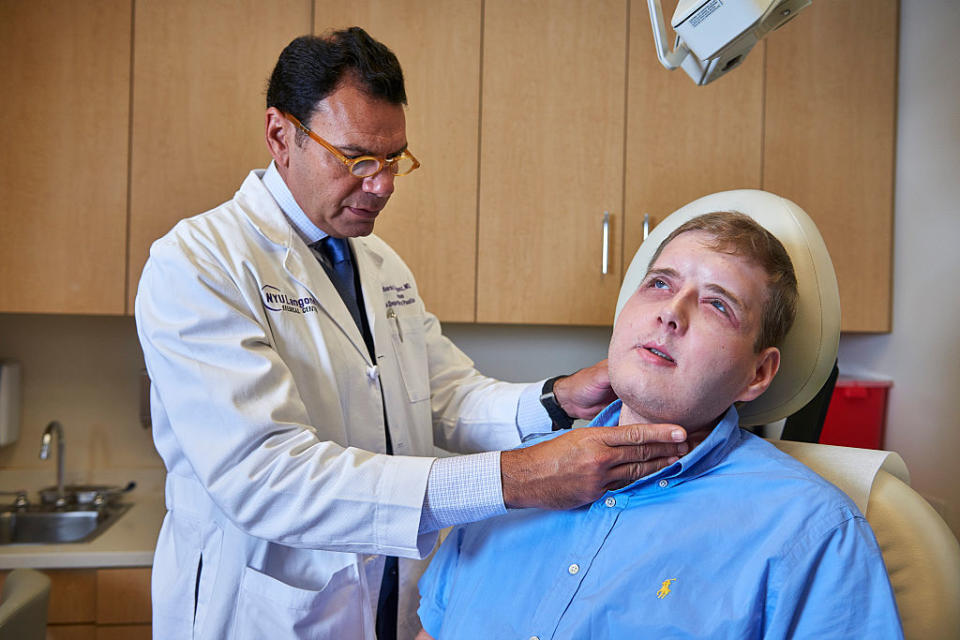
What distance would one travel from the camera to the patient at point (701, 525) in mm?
824

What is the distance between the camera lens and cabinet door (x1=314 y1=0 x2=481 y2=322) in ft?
7.04

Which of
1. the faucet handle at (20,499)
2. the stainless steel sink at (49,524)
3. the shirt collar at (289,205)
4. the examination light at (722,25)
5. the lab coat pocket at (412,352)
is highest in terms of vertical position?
the examination light at (722,25)

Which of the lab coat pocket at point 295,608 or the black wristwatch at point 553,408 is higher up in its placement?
the black wristwatch at point 553,408

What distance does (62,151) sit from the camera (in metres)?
2.01

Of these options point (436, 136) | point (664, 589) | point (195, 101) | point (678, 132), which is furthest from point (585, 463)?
point (195, 101)

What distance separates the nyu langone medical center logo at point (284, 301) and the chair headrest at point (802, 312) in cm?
79

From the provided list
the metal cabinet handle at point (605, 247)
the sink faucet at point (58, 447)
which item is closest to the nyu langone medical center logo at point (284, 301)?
the metal cabinet handle at point (605, 247)

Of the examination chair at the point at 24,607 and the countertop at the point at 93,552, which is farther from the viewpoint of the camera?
the countertop at the point at 93,552

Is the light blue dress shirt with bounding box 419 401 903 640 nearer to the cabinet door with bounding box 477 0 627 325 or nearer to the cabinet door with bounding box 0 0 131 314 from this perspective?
the cabinet door with bounding box 477 0 627 325

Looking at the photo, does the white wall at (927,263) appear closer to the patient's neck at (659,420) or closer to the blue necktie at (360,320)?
the patient's neck at (659,420)

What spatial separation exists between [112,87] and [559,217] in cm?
145

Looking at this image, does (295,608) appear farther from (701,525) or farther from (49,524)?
(49,524)

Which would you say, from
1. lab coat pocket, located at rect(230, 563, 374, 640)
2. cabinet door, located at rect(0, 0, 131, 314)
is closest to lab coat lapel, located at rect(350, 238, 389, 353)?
lab coat pocket, located at rect(230, 563, 374, 640)

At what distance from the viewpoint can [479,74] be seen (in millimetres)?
2178
